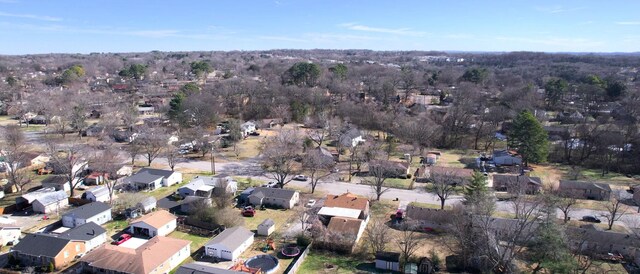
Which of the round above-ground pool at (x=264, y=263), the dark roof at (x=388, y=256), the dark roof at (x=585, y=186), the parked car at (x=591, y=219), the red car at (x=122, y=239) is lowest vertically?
the parked car at (x=591, y=219)

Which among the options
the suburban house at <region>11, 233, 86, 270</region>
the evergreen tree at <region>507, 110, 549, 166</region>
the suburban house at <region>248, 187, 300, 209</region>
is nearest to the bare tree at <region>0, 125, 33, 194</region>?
the suburban house at <region>11, 233, 86, 270</region>

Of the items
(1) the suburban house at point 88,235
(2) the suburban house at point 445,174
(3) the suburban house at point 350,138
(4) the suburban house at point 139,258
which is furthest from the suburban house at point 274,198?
(3) the suburban house at point 350,138

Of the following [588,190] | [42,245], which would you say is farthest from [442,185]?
[42,245]

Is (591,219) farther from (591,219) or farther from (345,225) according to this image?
(345,225)

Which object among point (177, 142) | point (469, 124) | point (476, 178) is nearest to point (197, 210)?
point (476, 178)

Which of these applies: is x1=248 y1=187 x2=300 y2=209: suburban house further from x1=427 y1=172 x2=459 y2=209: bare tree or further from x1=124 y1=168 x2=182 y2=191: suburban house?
x1=427 y1=172 x2=459 y2=209: bare tree

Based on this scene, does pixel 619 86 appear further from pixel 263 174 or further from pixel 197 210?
pixel 197 210

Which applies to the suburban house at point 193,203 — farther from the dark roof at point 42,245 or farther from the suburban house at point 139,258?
the dark roof at point 42,245
